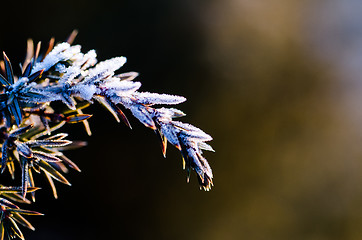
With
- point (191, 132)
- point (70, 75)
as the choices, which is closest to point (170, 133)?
→ point (191, 132)

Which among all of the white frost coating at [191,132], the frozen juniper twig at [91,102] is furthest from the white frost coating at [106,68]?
the white frost coating at [191,132]

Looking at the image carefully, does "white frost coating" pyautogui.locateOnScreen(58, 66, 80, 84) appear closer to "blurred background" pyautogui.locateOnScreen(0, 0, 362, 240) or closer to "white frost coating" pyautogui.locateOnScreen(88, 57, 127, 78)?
"white frost coating" pyautogui.locateOnScreen(88, 57, 127, 78)

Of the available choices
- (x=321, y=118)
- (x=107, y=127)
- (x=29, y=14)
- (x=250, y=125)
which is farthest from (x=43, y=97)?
(x=321, y=118)

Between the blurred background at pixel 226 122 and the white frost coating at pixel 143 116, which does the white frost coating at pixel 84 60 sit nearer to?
the white frost coating at pixel 143 116

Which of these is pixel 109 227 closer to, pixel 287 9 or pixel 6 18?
pixel 6 18

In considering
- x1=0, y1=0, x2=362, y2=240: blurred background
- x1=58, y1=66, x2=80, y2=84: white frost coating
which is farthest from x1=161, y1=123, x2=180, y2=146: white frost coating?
x1=0, y1=0, x2=362, y2=240: blurred background

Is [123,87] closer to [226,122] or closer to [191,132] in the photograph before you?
[191,132]
